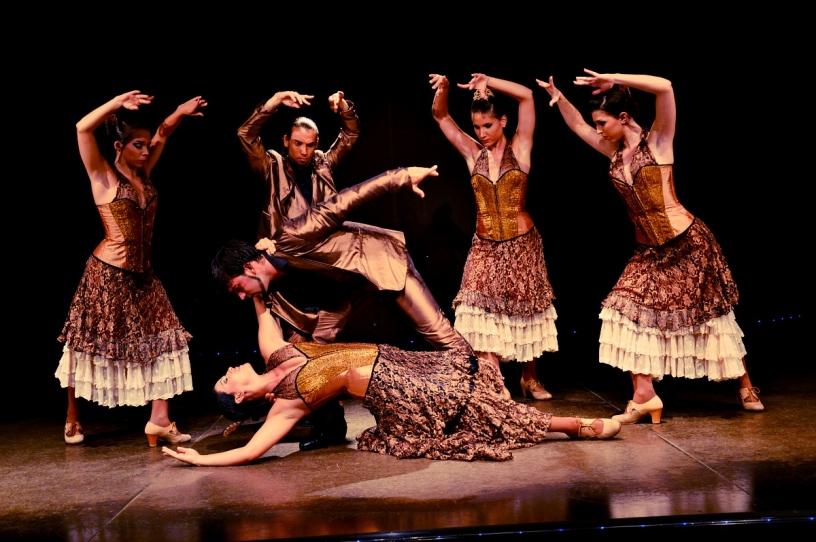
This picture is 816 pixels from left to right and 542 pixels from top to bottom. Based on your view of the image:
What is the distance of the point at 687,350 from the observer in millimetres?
3969

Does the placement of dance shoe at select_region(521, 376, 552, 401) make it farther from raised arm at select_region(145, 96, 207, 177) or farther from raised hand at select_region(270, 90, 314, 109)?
raised arm at select_region(145, 96, 207, 177)

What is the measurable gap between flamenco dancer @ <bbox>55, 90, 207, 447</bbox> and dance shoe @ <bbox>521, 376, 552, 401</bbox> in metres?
1.85

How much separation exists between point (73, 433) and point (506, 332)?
2266 mm

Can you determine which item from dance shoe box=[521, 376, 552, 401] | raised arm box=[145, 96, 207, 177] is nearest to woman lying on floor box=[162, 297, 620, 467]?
dance shoe box=[521, 376, 552, 401]

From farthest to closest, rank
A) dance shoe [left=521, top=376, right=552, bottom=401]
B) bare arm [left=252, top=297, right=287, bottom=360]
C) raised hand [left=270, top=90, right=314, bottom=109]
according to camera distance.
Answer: dance shoe [left=521, top=376, right=552, bottom=401] → raised hand [left=270, top=90, right=314, bottom=109] → bare arm [left=252, top=297, right=287, bottom=360]

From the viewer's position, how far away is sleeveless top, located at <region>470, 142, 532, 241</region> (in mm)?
4484

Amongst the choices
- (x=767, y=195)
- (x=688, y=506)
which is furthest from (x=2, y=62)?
(x=767, y=195)

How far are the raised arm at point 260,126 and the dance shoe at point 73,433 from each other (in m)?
1.55

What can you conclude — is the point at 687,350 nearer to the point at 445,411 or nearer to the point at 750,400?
the point at 750,400

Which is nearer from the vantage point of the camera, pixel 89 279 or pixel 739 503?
pixel 739 503

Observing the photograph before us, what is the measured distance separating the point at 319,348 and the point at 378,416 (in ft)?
1.28

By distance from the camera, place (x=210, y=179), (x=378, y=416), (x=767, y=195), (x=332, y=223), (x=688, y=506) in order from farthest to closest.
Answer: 1. (x=767, y=195)
2. (x=210, y=179)
3. (x=332, y=223)
4. (x=378, y=416)
5. (x=688, y=506)

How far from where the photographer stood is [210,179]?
5.39m

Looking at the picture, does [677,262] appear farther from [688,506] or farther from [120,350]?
[120,350]
